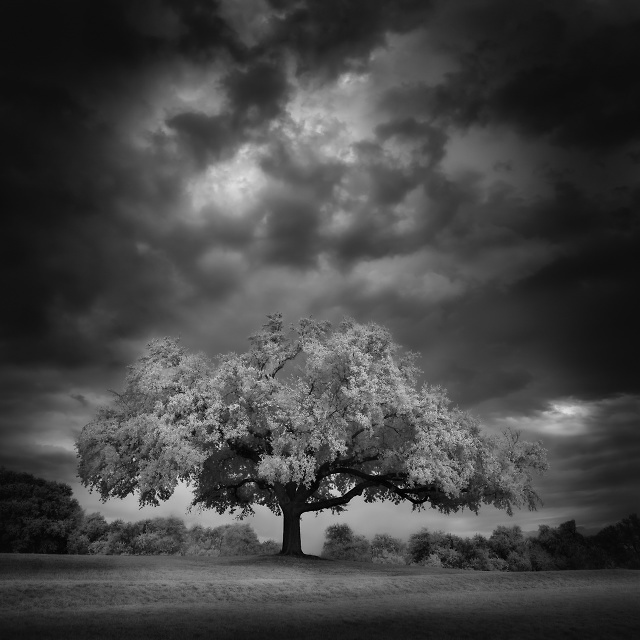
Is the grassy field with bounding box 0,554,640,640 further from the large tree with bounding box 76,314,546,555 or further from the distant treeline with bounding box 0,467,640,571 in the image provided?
the distant treeline with bounding box 0,467,640,571

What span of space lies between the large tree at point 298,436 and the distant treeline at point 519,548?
110 feet

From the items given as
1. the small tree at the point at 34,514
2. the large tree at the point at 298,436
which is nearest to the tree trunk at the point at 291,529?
the large tree at the point at 298,436

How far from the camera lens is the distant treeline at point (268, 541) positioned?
52688 millimetres

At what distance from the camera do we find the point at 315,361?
3653 cm

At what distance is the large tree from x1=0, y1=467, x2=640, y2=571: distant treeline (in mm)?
15543

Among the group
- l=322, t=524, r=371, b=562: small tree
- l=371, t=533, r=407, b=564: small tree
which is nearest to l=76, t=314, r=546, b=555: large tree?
Answer: l=322, t=524, r=371, b=562: small tree

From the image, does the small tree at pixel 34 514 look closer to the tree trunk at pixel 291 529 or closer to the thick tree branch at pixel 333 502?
the tree trunk at pixel 291 529

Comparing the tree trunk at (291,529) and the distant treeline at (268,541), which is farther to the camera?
the distant treeline at (268,541)

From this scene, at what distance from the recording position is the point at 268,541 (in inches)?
3634

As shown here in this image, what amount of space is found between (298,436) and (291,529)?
32.2 feet

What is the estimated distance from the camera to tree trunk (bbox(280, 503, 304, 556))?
41.4 m

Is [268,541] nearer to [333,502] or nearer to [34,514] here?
[34,514]

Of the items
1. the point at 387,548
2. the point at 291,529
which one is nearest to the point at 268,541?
the point at 387,548

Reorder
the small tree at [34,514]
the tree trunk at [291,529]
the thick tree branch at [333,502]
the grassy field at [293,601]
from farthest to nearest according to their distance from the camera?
Result: the small tree at [34,514] → the thick tree branch at [333,502] → the tree trunk at [291,529] → the grassy field at [293,601]
